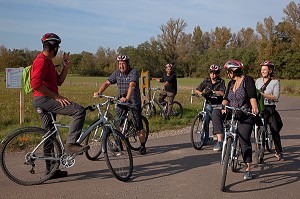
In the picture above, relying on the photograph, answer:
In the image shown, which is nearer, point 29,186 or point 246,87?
point 29,186

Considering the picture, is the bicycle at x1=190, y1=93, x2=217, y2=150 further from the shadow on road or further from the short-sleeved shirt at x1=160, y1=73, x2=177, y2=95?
the short-sleeved shirt at x1=160, y1=73, x2=177, y2=95

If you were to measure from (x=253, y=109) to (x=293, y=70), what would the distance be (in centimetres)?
5337

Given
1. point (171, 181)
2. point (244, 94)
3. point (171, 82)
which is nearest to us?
point (171, 181)

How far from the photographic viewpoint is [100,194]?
4.63 m

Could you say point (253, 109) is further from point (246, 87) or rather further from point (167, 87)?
point (167, 87)

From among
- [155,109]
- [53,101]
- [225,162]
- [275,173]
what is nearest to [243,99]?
[225,162]

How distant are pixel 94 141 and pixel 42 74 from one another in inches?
68.8

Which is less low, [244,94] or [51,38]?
[51,38]

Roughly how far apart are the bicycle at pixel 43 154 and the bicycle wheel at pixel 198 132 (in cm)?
257

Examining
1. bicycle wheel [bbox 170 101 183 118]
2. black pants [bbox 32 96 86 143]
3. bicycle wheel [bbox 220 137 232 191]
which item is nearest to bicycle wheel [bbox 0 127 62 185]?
black pants [bbox 32 96 86 143]

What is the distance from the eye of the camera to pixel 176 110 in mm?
12695

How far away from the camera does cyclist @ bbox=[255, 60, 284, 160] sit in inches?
252

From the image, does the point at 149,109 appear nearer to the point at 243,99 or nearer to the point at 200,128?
the point at 200,128

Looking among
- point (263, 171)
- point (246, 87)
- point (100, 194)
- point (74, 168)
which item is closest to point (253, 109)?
point (246, 87)
